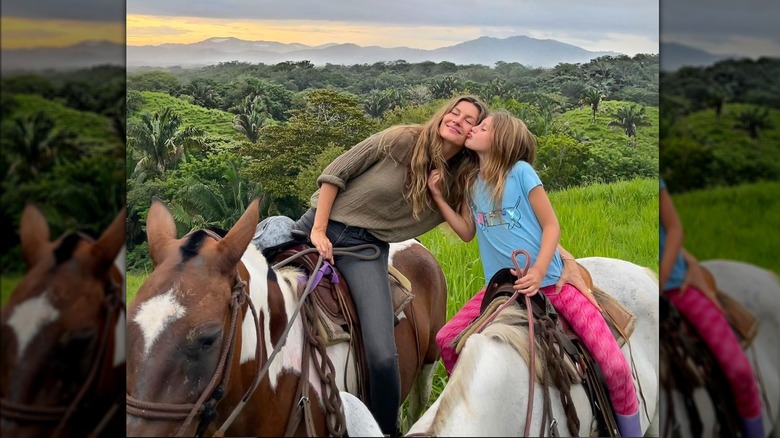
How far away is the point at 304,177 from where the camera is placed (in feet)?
27.8

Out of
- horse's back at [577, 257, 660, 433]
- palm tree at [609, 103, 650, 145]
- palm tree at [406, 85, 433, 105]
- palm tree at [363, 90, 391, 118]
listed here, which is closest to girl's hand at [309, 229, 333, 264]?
horse's back at [577, 257, 660, 433]

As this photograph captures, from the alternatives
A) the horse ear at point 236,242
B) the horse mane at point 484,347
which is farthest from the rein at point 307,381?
the horse mane at point 484,347

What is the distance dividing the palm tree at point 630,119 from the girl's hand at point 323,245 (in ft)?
19.7

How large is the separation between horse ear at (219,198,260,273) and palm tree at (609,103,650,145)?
6629 millimetres

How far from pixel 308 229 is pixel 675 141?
2542 mm

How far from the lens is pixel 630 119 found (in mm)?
8422

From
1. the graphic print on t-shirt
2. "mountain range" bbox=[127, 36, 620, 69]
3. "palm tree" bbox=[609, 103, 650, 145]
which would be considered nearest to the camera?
the graphic print on t-shirt

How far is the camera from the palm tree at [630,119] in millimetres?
8375

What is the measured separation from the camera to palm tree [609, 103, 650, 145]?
8375 millimetres

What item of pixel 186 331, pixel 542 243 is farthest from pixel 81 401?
pixel 542 243

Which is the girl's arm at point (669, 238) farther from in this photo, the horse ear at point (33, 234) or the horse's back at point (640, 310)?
the horse's back at point (640, 310)

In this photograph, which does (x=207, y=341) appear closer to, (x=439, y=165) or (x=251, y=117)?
(x=439, y=165)

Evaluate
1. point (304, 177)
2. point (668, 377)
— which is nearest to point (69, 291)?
point (668, 377)

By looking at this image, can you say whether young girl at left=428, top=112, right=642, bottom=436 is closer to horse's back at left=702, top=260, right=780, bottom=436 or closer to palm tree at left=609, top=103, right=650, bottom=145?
horse's back at left=702, top=260, right=780, bottom=436
